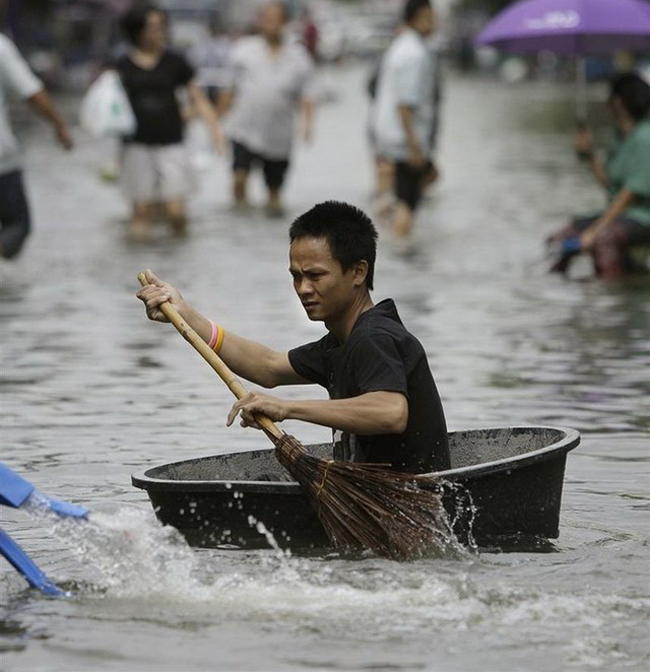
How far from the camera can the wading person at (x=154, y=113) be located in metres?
16.2

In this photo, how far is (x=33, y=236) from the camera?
57.5ft

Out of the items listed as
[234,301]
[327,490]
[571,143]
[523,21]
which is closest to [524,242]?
[523,21]

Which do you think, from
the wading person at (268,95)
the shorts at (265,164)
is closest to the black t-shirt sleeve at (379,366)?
the wading person at (268,95)

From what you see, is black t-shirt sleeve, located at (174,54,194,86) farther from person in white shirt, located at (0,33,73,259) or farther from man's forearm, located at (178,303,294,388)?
man's forearm, located at (178,303,294,388)

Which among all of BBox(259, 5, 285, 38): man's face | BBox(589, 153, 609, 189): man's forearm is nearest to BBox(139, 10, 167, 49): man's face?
BBox(259, 5, 285, 38): man's face

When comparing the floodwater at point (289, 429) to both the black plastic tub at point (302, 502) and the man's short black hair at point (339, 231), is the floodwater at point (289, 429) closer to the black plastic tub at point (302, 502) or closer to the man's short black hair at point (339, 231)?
the black plastic tub at point (302, 502)

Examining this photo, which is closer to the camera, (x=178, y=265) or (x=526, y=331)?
(x=526, y=331)

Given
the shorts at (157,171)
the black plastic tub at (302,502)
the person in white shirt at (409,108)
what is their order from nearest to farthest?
1. the black plastic tub at (302,502)
2. the person in white shirt at (409,108)
3. the shorts at (157,171)

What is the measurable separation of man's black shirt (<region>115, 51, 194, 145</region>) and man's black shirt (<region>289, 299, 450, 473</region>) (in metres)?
10.1

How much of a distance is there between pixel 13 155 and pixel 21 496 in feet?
27.3

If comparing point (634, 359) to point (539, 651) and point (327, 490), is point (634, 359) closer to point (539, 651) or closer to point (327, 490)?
point (327, 490)

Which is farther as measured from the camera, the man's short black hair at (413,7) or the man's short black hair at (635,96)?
the man's short black hair at (413,7)

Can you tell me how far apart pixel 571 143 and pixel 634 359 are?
21.3 m

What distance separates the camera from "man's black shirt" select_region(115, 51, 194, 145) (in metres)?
16.2
